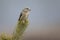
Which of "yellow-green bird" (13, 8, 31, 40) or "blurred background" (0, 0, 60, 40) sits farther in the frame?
"blurred background" (0, 0, 60, 40)

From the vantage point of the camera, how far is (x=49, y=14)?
1442mm

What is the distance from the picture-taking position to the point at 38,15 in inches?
55.7

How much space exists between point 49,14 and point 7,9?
506 mm

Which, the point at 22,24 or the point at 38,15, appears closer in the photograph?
the point at 22,24

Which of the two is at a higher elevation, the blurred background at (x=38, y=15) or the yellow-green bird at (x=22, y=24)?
the blurred background at (x=38, y=15)

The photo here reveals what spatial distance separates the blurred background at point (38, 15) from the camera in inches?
54.7

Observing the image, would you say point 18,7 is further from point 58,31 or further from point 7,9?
point 58,31

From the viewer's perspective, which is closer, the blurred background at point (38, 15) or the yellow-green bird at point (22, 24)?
the yellow-green bird at point (22, 24)

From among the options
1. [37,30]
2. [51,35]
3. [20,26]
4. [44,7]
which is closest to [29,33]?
[37,30]

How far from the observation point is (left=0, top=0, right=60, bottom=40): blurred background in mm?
1390

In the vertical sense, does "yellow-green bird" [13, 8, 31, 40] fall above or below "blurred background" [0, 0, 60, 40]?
below

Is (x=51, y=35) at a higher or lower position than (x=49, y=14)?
lower

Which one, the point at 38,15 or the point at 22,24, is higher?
the point at 38,15

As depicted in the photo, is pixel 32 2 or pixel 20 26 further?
pixel 32 2
